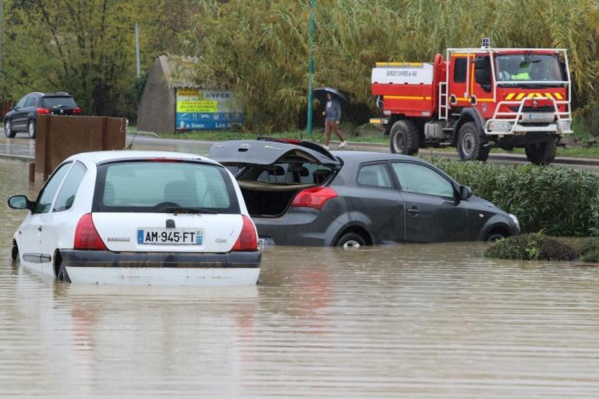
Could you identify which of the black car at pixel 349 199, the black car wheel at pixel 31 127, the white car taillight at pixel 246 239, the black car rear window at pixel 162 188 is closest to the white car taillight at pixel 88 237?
the black car rear window at pixel 162 188

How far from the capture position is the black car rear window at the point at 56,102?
Result: 2047 inches

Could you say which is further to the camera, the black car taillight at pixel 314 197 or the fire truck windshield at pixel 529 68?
the fire truck windshield at pixel 529 68

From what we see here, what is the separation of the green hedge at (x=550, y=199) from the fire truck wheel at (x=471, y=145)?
1369 centimetres

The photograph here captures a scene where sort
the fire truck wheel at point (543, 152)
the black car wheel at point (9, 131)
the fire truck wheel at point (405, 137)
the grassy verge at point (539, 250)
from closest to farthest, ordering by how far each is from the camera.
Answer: the grassy verge at point (539, 250) < the fire truck wheel at point (543, 152) < the fire truck wheel at point (405, 137) < the black car wheel at point (9, 131)

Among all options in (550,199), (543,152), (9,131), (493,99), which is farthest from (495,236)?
(9,131)

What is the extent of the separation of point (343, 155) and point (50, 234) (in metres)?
5.50

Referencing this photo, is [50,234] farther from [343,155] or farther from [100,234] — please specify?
[343,155]

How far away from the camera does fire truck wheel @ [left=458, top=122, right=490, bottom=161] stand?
3272cm

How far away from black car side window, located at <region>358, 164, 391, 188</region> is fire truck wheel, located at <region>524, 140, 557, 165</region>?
1825 cm

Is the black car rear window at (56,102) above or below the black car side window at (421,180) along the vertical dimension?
above

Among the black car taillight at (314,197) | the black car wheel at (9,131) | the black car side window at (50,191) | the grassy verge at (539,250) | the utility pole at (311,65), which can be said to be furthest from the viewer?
the black car wheel at (9,131)

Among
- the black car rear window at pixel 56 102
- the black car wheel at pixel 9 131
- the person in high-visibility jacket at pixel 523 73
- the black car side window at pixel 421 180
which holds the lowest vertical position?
the black car wheel at pixel 9 131

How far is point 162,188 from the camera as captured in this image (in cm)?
1108

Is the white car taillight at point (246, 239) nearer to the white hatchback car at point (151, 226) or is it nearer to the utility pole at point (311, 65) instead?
the white hatchback car at point (151, 226)
